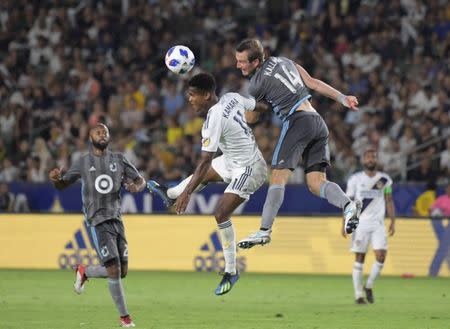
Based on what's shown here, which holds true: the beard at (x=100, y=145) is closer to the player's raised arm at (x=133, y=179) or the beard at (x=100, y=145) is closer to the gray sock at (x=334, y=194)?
the player's raised arm at (x=133, y=179)

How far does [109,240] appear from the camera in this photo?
1284cm

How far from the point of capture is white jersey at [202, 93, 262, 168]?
11906mm

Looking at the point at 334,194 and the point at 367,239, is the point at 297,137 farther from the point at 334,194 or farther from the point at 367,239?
the point at 367,239

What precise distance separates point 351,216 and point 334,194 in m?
0.53

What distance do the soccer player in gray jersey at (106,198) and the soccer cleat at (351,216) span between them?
2674mm

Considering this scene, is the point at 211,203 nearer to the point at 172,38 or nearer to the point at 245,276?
the point at 245,276

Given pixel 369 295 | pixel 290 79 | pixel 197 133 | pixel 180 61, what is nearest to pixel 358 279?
pixel 369 295

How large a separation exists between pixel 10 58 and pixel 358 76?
925cm

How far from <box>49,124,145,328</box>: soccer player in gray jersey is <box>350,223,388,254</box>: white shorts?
5123 millimetres

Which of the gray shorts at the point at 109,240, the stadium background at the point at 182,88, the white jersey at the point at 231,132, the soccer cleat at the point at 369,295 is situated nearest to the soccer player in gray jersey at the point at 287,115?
the white jersey at the point at 231,132

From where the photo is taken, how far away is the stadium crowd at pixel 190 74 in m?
23.7

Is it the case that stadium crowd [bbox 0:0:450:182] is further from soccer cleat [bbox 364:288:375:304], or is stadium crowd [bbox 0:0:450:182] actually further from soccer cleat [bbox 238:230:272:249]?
soccer cleat [bbox 238:230:272:249]

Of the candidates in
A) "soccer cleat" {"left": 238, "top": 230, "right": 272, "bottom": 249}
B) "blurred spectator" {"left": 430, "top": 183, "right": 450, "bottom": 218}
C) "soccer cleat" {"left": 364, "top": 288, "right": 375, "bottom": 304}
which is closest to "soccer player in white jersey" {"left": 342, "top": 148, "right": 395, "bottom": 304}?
"soccer cleat" {"left": 364, "top": 288, "right": 375, "bottom": 304}

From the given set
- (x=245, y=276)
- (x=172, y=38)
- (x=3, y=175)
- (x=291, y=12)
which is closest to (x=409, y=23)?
(x=291, y=12)
